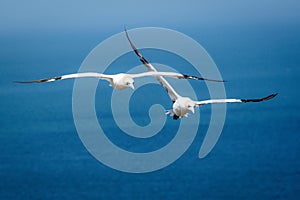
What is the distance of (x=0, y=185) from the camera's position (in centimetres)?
6862

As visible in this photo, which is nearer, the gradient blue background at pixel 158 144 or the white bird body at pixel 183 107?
the white bird body at pixel 183 107

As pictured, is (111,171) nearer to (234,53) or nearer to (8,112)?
(8,112)

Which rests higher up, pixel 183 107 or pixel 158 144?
pixel 183 107

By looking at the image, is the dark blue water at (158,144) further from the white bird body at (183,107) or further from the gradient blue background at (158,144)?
the white bird body at (183,107)

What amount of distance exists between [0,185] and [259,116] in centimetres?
3334

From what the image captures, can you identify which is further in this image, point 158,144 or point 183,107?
point 158,144

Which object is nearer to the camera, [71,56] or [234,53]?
[71,56]

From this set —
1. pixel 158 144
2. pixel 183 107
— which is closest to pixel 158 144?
pixel 158 144

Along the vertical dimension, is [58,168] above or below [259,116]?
below

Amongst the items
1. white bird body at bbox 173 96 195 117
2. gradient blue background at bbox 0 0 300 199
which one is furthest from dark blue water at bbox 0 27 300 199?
white bird body at bbox 173 96 195 117

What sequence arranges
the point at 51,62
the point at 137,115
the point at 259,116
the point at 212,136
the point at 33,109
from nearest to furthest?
the point at 212,136 → the point at 137,115 → the point at 259,116 → the point at 33,109 → the point at 51,62

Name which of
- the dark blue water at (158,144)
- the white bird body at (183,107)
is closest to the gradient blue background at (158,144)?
the dark blue water at (158,144)

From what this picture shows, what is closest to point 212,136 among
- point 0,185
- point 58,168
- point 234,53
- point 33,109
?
point 58,168

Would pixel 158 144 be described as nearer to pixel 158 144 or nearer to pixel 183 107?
pixel 158 144
